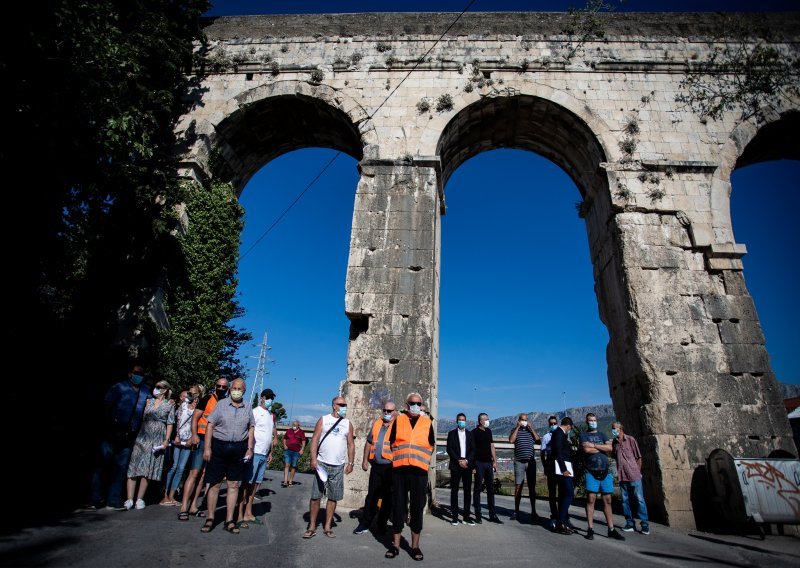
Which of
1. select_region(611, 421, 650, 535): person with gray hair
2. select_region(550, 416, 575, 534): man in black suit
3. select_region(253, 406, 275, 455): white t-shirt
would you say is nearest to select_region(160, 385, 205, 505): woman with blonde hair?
select_region(253, 406, 275, 455): white t-shirt

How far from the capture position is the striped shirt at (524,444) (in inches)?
282

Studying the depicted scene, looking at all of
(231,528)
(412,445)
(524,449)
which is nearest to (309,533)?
(231,528)

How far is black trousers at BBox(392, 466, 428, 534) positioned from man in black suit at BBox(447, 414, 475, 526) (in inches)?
82.5

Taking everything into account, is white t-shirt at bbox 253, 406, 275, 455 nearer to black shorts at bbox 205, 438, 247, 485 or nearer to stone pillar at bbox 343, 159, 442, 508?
black shorts at bbox 205, 438, 247, 485

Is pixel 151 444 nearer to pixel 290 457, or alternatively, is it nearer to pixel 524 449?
pixel 290 457

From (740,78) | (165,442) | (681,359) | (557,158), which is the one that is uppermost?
(740,78)

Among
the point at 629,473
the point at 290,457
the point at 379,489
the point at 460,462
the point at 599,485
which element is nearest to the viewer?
the point at 379,489

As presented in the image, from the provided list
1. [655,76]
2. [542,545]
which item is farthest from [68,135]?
[655,76]

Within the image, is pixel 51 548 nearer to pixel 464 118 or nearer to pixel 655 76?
pixel 464 118

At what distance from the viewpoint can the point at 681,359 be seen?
23.9 feet

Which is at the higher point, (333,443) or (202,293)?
(202,293)

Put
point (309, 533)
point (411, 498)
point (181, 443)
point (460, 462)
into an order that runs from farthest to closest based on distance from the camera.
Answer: point (460, 462) → point (181, 443) → point (309, 533) → point (411, 498)

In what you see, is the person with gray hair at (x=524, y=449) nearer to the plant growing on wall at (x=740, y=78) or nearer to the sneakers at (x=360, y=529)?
the sneakers at (x=360, y=529)

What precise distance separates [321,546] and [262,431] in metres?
1.73
